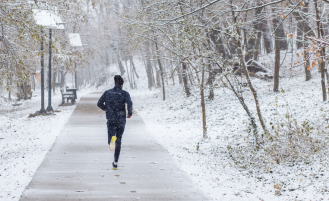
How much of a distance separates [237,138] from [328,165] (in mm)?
3999

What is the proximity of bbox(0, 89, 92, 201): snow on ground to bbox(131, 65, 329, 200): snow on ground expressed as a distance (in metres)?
3.27

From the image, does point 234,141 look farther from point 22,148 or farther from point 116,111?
point 22,148

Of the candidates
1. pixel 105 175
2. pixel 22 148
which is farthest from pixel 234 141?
pixel 22 148

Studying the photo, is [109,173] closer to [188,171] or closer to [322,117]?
[188,171]

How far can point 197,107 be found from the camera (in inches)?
704

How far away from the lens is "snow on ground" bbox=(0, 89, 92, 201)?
19.9ft

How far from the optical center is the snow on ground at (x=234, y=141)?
5.91m

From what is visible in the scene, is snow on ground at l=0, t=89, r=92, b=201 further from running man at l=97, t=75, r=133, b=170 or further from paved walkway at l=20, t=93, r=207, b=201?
running man at l=97, t=75, r=133, b=170

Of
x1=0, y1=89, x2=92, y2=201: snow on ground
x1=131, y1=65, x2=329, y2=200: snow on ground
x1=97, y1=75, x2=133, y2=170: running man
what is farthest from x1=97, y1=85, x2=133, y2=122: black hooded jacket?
x1=0, y1=89, x2=92, y2=201: snow on ground

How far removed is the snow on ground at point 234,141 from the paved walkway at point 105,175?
0.46 meters

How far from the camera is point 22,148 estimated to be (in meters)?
9.84

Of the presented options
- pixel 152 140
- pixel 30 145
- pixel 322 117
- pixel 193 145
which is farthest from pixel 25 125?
pixel 322 117

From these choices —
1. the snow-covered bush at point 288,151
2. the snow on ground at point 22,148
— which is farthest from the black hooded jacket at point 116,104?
the snow-covered bush at point 288,151

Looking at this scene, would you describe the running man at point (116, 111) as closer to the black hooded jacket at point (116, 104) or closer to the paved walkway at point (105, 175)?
the black hooded jacket at point (116, 104)
